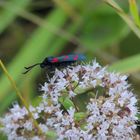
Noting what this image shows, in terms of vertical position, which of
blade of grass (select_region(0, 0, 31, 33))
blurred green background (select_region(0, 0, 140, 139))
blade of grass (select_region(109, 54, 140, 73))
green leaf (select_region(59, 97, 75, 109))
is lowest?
blade of grass (select_region(109, 54, 140, 73))

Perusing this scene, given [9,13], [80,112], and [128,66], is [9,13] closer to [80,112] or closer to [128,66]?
[128,66]

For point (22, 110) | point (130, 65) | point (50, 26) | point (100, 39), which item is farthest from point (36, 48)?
point (22, 110)

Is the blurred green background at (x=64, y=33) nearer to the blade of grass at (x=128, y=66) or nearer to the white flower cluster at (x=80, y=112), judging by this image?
the blade of grass at (x=128, y=66)

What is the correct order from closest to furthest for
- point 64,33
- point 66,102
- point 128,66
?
point 66,102 < point 128,66 < point 64,33

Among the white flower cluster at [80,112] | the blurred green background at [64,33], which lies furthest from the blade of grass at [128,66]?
the white flower cluster at [80,112]

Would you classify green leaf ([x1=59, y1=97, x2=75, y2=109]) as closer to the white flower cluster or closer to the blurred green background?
the white flower cluster

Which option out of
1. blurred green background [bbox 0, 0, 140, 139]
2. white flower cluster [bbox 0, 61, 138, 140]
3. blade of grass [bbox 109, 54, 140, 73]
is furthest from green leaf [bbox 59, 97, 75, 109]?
blurred green background [bbox 0, 0, 140, 139]

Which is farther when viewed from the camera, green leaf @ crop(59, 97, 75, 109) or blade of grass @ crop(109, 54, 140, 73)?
blade of grass @ crop(109, 54, 140, 73)

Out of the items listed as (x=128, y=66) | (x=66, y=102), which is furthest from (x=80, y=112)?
(x=128, y=66)

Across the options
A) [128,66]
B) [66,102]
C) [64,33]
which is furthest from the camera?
[64,33]
